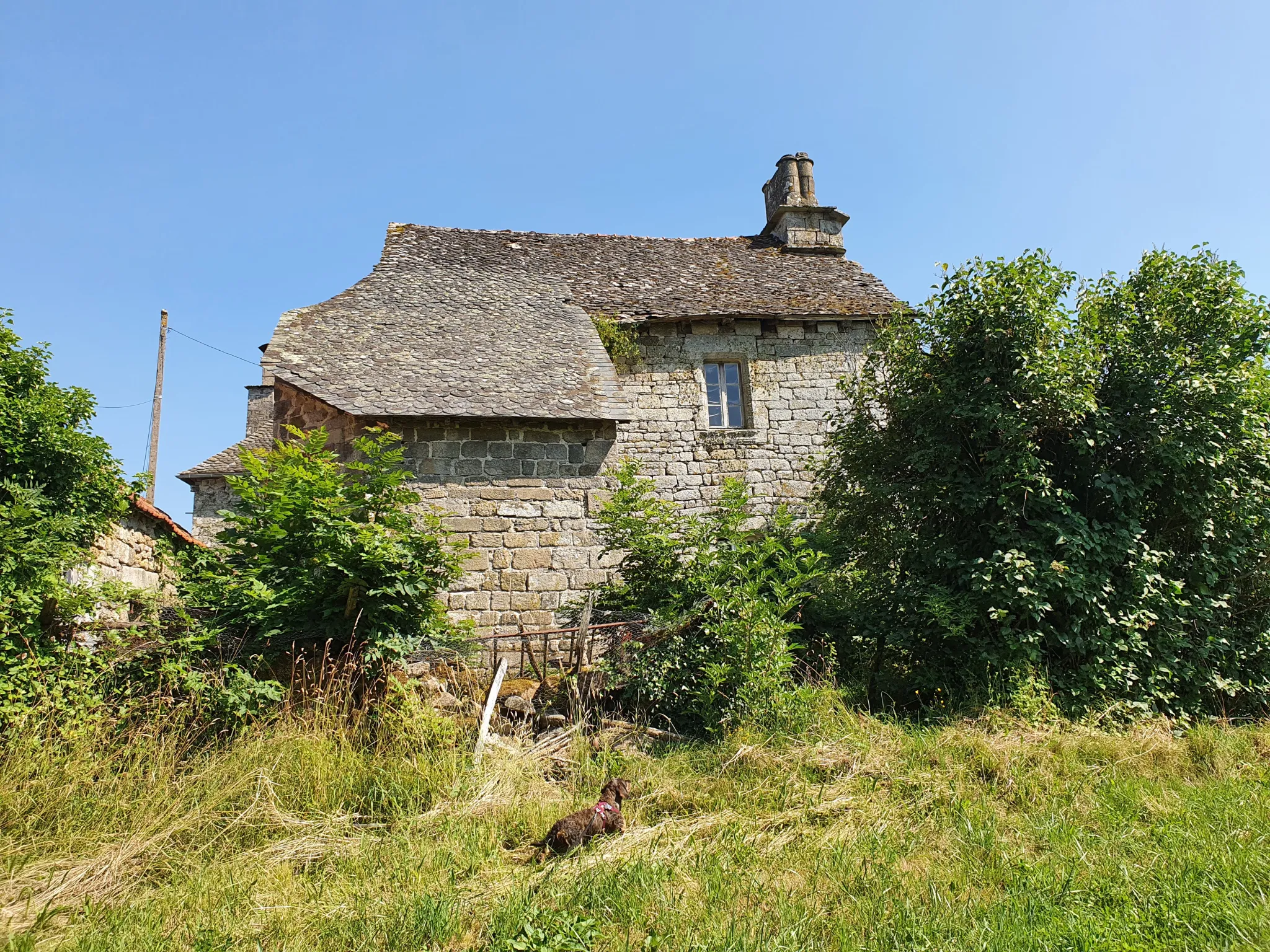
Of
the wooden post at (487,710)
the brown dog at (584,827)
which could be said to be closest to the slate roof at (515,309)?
the wooden post at (487,710)

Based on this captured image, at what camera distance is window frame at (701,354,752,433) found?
40.1ft

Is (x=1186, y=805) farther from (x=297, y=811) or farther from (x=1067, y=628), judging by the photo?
(x=297, y=811)

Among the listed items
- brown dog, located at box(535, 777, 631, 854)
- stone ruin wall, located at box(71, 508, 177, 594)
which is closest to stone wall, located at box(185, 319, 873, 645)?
stone ruin wall, located at box(71, 508, 177, 594)

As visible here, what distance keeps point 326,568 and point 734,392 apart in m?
7.69

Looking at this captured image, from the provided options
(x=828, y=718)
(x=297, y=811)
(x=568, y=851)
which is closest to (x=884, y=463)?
(x=828, y=718)

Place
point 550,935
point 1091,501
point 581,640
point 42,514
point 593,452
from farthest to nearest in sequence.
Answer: point 593,452
point 1091,501
point 581,640
point 42,514
point 550,935

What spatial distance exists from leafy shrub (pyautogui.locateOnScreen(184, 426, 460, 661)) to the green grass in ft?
2.92

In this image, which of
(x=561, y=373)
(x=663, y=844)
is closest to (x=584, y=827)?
(x=663, y=844)

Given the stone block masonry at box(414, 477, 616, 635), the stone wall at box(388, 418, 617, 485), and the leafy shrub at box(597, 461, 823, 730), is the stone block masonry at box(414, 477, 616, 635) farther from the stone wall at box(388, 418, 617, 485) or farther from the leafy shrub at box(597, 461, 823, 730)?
the leafy shrub at box(597, 461, 823, 730)

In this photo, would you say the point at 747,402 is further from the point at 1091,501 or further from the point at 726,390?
the point at 1091,501

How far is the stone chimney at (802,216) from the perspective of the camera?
15.4 metres

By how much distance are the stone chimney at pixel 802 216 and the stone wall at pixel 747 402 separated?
3.25 metres

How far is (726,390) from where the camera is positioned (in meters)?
12.5

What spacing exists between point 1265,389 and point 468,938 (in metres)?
8.07
